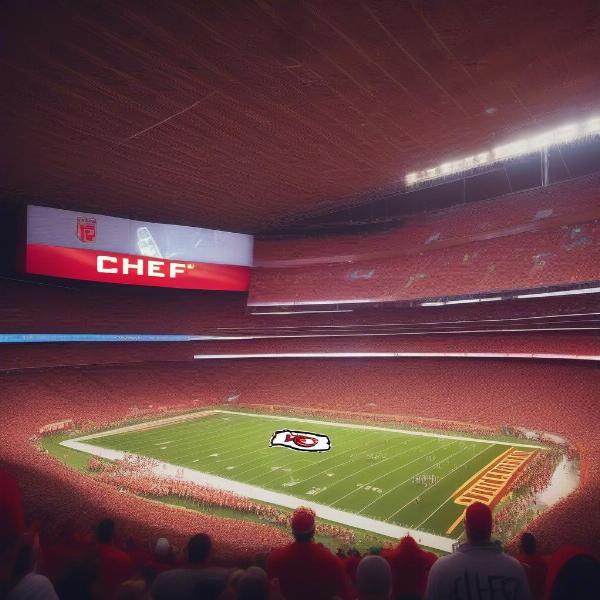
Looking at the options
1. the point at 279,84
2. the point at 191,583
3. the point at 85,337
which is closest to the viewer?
the point at 191,583

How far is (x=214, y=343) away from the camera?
29.9 meters

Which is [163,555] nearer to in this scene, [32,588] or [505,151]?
[32,588]

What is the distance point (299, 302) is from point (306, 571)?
2324 centimetres

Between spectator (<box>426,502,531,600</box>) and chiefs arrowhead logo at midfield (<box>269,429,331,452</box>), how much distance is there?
1559 centimetres

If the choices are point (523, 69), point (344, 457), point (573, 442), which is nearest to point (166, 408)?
point (344, 457)

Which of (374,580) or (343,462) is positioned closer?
(374,580)

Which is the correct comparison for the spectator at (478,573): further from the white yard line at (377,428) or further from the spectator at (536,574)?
the white yard line at (377,428)

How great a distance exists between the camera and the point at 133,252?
23078mm

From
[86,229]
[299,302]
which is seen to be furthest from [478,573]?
[299,302]

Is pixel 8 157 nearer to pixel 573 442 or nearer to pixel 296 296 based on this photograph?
pixel 296 296

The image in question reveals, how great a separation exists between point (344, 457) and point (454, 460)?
399cm

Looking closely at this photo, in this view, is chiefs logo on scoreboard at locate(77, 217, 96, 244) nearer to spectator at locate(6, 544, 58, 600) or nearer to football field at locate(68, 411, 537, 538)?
football field at locate(68, 411, 537, 538)

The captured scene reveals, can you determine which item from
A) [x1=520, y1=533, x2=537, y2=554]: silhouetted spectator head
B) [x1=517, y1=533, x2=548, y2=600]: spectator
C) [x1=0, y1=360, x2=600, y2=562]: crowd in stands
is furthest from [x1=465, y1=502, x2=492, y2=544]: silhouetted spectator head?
[x1=0, y1=360, x2=600, y2=562]: crowd in stands

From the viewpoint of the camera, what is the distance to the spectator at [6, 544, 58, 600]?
2.50 meters
